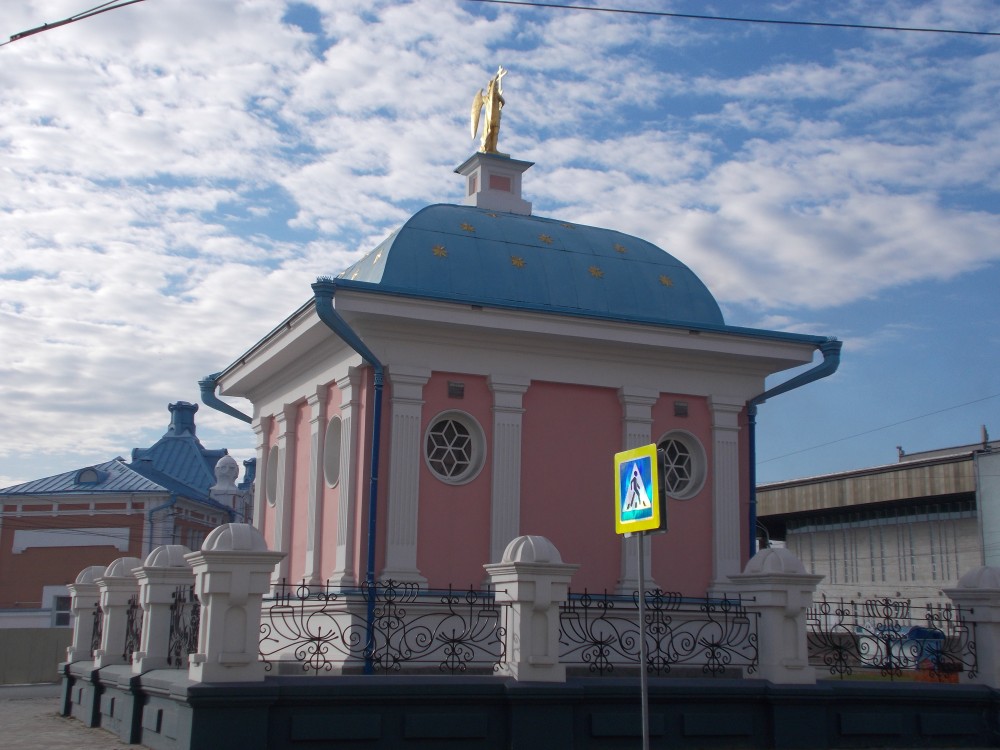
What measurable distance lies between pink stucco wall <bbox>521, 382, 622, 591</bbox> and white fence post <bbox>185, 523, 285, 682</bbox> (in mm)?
5538

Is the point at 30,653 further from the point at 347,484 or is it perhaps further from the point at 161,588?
the point at 161,588

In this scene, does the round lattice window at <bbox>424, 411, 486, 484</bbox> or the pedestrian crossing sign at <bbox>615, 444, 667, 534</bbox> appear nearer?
the pedestrian crossing sign at <bbox>615, 444, 667, 534</bbox>

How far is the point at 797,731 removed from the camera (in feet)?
37.5

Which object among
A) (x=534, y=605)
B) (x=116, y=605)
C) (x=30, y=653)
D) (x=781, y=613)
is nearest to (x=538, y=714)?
(x=534, y=605)

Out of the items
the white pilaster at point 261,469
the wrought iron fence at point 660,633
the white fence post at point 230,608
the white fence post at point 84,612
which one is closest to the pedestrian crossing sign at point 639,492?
the white fence post at point 230,608

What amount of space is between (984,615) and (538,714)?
5.30 m

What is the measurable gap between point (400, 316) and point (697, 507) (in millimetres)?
4979

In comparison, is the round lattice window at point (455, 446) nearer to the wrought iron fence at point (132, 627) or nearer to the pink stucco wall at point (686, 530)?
the pink stucco wall at point (686, 530)

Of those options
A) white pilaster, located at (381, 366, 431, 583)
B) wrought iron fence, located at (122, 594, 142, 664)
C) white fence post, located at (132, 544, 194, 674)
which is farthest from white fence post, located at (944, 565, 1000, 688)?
wrought iron fence, located at (122, 594, 142, 664)

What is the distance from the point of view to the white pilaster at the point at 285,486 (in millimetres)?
16953

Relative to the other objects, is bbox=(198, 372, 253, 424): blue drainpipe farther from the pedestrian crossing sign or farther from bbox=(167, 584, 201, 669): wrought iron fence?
the pedestrian crossing sign

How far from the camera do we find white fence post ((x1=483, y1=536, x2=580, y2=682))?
10586mm

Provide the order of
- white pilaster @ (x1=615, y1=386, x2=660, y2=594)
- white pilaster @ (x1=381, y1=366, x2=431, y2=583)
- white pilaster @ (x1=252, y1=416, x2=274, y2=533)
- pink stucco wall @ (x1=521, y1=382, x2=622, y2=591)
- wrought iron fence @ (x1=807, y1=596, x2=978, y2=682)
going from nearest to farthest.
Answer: wrought iron fence @ (x1=807, y1=596, x2=978, y2=682) → white pilaster @ (x1=381, y1=366, x2=431, y2=583) → pink stucco wall @ (x1=521, y1=382, x2=622, y2=591) → white pilaster @ (x1=615, y1=386, x2=660, y2=594) → white pilaster @ (x1=252, y1=416, x2=274, y2=533)

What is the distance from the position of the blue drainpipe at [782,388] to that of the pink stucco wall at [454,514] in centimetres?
396
